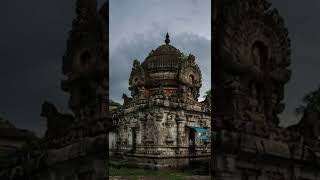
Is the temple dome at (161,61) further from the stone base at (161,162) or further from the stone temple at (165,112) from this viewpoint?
the stone base at (161,162)

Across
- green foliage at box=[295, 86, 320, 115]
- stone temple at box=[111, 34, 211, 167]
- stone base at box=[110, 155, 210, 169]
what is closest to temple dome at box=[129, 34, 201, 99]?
stone temple at box=[111, 34, 211, 167]

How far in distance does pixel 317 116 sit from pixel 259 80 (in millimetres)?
1107

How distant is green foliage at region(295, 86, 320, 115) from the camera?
770cm

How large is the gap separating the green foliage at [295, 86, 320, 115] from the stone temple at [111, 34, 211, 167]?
4875 millimetres

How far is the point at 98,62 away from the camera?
604 centimetres

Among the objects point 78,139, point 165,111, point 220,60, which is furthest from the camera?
point 165,111

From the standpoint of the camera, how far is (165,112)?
1634 centimetres

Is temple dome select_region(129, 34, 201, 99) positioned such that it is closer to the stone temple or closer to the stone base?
the stone temple

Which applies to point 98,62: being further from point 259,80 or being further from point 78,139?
point 259,80

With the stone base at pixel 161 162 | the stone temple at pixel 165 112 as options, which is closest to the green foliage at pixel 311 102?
the stone base at pixel 161 162

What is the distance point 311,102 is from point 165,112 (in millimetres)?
8764

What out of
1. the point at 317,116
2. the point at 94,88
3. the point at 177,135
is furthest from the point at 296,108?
the point at 177,135

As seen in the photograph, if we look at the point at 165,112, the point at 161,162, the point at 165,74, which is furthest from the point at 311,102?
the point at 165,112

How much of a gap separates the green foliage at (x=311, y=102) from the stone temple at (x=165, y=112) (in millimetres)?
4875
